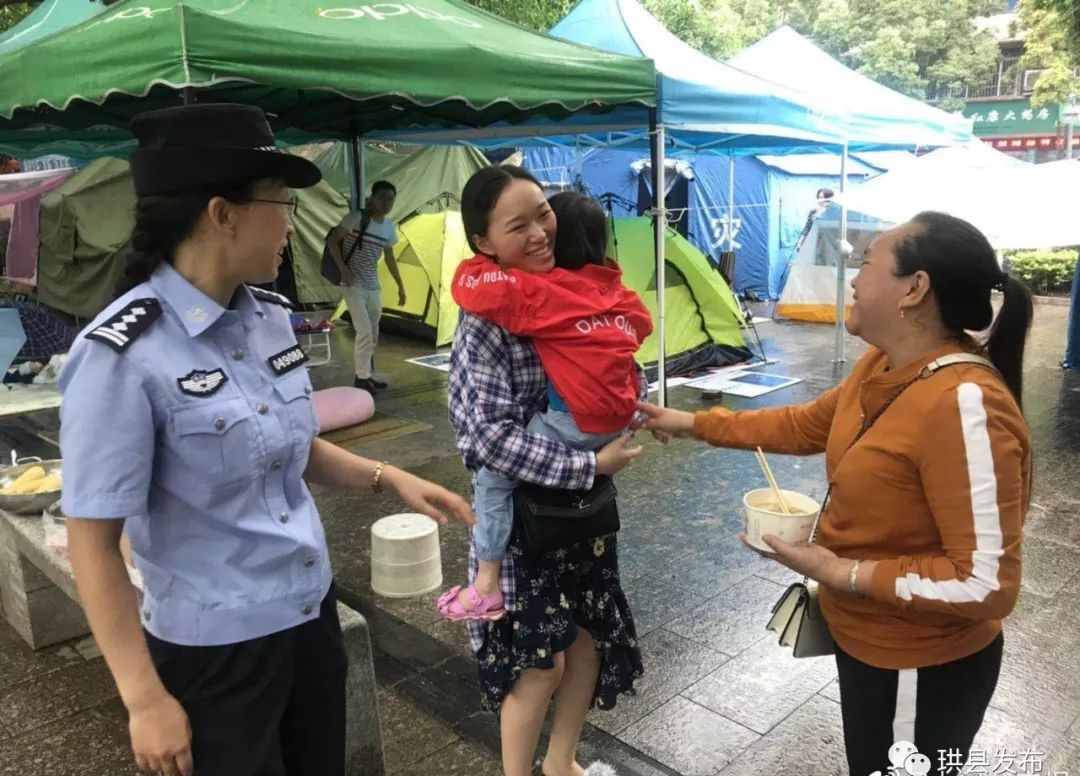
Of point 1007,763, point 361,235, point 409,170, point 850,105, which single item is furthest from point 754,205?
point 1007,763

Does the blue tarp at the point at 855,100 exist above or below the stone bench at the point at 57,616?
above

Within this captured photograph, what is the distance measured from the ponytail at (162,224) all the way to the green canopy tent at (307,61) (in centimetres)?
251

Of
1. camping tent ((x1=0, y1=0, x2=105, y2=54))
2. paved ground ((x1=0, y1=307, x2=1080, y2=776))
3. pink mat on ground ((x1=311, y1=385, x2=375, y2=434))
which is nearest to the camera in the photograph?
paved ground ((x1=0, y1=307, x2=1080, y2=776))

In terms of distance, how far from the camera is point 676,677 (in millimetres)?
3207

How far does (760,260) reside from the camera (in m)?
13.9

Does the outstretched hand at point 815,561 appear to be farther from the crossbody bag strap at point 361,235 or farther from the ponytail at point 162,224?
the crossbody bag strap at point 361,235

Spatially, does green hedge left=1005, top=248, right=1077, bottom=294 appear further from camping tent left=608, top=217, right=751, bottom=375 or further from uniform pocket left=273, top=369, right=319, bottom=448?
uniform pocket left=273, top=369, right=319, bottom=448

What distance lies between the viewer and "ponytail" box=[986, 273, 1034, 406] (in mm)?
1701

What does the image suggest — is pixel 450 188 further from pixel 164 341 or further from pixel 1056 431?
pixel 164 341

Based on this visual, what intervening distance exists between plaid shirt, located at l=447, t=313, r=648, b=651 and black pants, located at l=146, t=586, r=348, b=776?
0.54 m

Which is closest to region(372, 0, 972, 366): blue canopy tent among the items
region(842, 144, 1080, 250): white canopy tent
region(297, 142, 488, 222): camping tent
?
region(842, 144, 1080, 250): white canopy tent

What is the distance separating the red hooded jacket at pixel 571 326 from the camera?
6.55 ft

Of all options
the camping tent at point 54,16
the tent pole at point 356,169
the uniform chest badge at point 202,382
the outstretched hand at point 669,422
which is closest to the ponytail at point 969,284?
the outstretched hand at point 669,422

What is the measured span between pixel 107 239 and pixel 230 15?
8264mm
